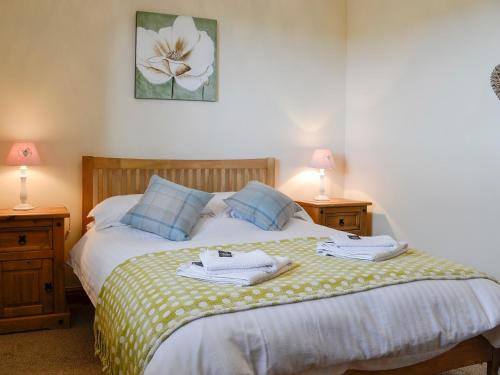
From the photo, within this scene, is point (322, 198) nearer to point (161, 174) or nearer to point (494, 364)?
point (161, 174)

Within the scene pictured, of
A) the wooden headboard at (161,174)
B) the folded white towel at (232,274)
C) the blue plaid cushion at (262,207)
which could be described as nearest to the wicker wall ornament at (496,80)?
the blue plaid cushion at (262,207)

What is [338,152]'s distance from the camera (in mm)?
4477

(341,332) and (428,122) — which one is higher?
(428,122)

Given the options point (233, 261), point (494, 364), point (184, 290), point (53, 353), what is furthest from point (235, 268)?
point (53, 353)

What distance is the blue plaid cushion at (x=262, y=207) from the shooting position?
3.26 metres

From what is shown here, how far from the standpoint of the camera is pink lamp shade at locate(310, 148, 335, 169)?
160 inches

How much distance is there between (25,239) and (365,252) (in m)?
2.02

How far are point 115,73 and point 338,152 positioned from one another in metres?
2.04

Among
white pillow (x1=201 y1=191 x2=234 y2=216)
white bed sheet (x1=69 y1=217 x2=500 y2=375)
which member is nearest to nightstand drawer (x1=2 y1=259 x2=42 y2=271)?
white bed sheet (x1=69 y1=217 x2=500 y2=375)

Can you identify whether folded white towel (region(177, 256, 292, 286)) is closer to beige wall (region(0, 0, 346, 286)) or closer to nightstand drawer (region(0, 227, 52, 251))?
nightstand drawer (region(0, 227, 52, 251))

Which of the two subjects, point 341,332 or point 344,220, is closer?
point 341,332

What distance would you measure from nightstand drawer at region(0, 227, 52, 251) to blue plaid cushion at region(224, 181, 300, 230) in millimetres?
1173

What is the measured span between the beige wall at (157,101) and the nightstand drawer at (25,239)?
45 cm

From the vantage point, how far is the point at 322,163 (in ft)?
13.4
